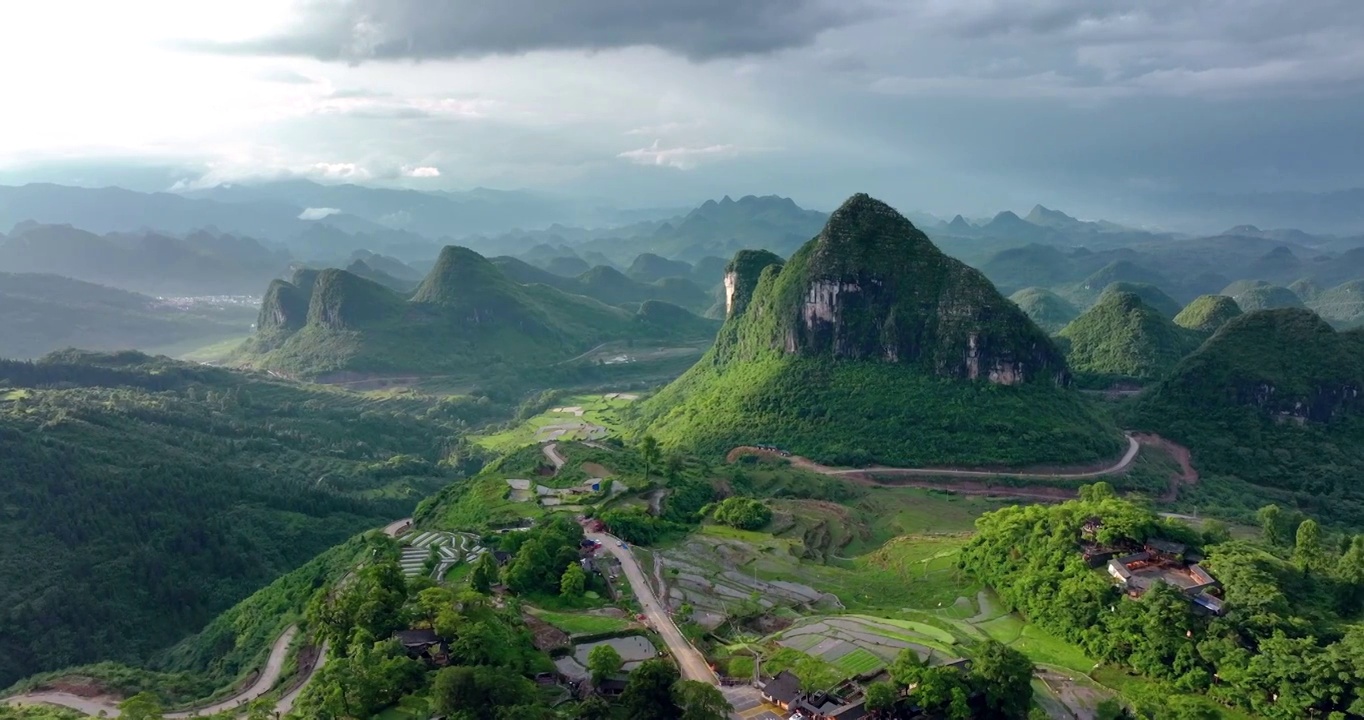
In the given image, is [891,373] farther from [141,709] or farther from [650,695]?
[141,709]

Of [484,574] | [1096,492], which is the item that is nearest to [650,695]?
[484,574]

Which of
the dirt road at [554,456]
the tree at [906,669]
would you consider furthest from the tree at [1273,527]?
the dirt road at [554,456]

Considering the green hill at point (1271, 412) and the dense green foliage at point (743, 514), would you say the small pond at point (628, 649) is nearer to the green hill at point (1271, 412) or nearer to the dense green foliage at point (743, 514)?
the dense green foliage at point (743, 514)

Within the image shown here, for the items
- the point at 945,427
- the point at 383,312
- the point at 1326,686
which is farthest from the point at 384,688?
the point at 383,312

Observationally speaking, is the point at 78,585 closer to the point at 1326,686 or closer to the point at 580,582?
the point at 580,582

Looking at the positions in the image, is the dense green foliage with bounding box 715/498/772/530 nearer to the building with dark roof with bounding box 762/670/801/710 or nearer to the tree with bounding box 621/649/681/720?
the building with dark roof with bounding box 762/670/801/710
